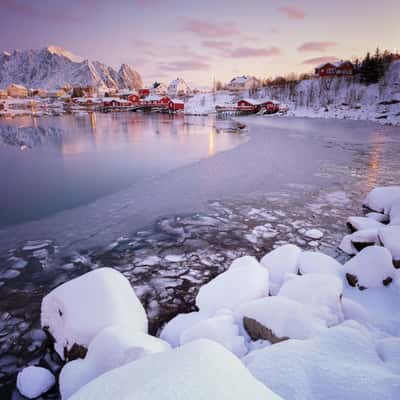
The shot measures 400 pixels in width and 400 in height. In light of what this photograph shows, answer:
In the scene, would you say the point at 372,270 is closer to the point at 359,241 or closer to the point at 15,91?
the point at 359,241

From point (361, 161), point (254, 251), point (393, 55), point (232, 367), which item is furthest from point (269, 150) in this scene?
point (393, 55)

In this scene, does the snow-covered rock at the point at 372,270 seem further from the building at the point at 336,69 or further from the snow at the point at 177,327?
the building at the point at 336,69

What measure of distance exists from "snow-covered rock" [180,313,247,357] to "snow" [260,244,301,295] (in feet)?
4.03

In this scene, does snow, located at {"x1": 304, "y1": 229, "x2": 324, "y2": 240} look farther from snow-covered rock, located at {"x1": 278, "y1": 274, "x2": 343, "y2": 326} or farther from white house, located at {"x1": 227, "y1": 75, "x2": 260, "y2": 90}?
white house, located at {"x1": 227, "y1": 75, "x2": 260, "y2": 90}

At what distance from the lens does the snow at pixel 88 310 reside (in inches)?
101

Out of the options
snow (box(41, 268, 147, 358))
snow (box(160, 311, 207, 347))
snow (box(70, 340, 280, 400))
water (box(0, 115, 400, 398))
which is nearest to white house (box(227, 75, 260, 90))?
water (box(0, 115, 400, 398))

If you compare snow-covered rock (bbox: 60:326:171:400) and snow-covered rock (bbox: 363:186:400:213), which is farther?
snow-covered rock (bbox: 363:186:400:213)

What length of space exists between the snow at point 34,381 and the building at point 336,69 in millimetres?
79160

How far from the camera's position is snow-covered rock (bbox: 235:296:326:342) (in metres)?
2.40

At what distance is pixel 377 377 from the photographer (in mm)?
1742

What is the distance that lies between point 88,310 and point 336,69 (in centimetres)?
8122

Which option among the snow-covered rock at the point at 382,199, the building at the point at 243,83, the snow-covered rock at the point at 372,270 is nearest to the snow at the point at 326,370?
the snow-covered rock at the point at 372,270

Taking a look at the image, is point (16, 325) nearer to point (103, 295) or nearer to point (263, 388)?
point (103, 295)

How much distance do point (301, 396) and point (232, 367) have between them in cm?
55
